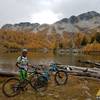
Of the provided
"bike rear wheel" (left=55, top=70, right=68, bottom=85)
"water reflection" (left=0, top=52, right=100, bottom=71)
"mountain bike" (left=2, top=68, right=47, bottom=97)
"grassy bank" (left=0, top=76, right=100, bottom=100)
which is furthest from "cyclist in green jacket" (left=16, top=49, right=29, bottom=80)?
"water reflection" (left=0, top=52, right=100, bottom=71)

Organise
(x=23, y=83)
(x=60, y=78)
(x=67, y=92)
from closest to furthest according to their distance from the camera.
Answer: (x=23, y=83) → (x=67, y=92) → (x=60, y=78)

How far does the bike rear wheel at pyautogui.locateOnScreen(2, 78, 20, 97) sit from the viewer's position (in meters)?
14.6

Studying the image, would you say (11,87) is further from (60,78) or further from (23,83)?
(60,78)

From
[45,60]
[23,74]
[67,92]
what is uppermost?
[45,60]

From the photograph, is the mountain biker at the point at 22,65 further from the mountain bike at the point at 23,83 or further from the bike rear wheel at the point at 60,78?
the bike rear wheel at the point at 60,78

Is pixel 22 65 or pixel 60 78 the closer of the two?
pixel 22 65

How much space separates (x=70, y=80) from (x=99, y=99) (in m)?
8.31

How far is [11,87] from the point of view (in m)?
14.6

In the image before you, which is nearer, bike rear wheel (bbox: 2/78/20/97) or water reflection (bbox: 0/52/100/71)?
bike rear wheel (bbox: 2/78/20/97)

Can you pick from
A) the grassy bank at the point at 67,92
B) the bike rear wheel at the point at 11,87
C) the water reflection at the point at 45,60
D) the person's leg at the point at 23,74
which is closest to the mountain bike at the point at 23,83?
the bike rear wheel at the point at 11,87

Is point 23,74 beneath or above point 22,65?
beneath

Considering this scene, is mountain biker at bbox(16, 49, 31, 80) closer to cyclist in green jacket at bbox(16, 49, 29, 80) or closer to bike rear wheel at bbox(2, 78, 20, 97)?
cyclist in green jacket at bbox(16, 49, 29, 80)

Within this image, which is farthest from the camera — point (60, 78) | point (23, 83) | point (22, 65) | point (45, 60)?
point (45, 60)

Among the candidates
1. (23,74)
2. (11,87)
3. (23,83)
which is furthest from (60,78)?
(11,87)
